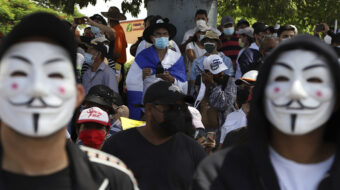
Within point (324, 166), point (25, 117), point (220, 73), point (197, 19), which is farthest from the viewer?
point (197, 19)

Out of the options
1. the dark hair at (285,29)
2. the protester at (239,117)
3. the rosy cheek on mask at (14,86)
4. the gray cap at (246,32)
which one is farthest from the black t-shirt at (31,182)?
the gray cap at (246,32)

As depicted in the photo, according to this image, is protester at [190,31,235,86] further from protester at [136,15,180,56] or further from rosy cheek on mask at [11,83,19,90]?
rosy cheek on mask at [11,83,19,90]

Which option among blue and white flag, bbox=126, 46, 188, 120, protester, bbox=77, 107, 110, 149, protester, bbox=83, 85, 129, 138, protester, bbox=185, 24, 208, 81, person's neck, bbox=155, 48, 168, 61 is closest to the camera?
protester, bbox=77, 107, 110, 149

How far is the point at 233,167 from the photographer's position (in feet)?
10.4

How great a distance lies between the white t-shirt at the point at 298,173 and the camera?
10.2 feet

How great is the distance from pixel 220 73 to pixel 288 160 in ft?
15.7

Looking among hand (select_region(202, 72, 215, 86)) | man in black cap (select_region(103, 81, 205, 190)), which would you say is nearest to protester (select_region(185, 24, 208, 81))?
hand (select_region(202, 72, 215, 86))

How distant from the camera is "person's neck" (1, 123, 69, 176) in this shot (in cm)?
301

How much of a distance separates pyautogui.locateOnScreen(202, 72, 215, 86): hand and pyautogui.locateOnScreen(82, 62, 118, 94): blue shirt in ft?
4.18

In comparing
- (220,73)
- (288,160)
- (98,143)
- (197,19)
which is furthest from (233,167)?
(197,19)

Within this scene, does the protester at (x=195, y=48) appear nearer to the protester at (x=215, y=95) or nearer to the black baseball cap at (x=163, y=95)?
the protester at (x=215, y=95)

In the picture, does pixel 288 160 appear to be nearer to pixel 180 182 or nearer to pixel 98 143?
pixel 180 182

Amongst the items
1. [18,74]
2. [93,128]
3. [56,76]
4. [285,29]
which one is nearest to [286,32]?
[285,29]

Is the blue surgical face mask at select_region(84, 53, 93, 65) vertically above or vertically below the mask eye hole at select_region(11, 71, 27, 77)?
below
